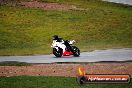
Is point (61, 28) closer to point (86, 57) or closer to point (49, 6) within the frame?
point (86, 57)

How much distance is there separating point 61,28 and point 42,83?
13.8m

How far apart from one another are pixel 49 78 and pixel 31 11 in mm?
17046

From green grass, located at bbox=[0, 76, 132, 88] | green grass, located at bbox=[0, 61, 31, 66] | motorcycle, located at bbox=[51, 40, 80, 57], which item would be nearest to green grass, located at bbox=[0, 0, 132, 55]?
Answer: motorcycle, located at bbox=[51, 40, 80, 57]

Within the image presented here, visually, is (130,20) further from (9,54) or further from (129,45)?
(9,54)

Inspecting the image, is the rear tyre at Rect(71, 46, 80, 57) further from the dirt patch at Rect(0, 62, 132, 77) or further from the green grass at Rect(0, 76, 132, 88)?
the green grass at Rect(0, 76, 132, 88)

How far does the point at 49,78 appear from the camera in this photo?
60.1 ft

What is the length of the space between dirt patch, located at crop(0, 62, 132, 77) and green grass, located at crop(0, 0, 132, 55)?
628 centimetres

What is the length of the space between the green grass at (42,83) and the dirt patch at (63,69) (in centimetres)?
97

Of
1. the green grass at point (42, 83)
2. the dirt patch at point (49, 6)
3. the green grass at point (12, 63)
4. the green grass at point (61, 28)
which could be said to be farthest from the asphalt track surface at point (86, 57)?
the dirt patch at point (49, 6)

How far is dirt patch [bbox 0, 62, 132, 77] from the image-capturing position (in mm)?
19359

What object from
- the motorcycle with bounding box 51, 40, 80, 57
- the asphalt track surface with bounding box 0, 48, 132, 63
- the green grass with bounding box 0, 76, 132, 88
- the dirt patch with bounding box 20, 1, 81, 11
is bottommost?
the asphalt track surface with bounding box 0, 48, 132, 63

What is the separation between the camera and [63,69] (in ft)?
67.0

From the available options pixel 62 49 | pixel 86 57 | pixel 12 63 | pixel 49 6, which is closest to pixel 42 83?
pixel 12 63

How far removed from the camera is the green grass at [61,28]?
28603 millimetres
